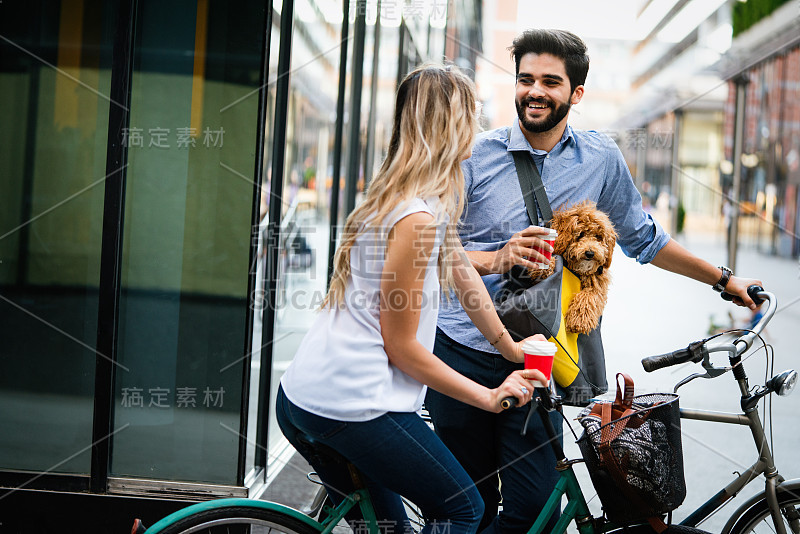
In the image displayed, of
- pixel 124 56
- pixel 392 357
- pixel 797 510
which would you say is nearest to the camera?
pixel 392 357

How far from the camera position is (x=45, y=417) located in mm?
3527

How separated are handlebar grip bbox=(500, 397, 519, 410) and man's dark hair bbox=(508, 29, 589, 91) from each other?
1130 mm

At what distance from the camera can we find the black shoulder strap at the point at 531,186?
2.44 metres

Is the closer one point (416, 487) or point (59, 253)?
point (416, 487)

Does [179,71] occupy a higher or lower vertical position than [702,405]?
higher

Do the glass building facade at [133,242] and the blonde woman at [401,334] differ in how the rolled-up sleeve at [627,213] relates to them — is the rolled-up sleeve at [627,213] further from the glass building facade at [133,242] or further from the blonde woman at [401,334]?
the glass building facade at [133,242]

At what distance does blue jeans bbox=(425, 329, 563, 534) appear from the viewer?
94.4 inches

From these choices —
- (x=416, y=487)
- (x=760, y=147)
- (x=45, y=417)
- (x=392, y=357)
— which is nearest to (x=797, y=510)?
(x=416, y=487)

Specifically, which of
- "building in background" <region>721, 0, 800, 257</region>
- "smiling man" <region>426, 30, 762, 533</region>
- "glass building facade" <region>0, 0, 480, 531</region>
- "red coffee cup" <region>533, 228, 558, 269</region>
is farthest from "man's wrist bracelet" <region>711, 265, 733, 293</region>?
"building in background" <region>721, 0, 800, 257</region>

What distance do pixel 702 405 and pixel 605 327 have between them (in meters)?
4.22

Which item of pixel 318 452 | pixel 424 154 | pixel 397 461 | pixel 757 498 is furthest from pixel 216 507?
pixel 757 498

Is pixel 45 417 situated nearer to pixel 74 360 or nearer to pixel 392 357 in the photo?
pixel 74 360

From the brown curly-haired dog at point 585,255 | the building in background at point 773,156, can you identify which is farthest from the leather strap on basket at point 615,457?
the building in background at point 773,156

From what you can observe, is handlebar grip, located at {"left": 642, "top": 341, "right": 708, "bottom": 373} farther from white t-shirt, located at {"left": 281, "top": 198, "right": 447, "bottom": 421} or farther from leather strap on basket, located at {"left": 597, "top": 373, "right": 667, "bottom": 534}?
white t-shirt, located at {"left": 281, "top": 198, "right": 447, "bottom": 421}
